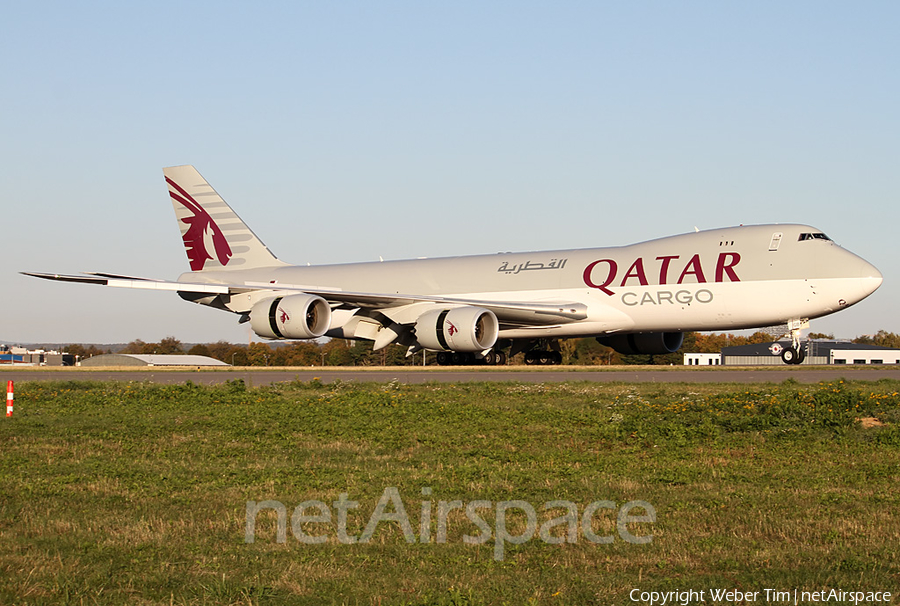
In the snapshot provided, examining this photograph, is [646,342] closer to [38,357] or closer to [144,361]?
[144,361]

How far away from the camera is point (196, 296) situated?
35438 mm

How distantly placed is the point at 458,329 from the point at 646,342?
295 inches

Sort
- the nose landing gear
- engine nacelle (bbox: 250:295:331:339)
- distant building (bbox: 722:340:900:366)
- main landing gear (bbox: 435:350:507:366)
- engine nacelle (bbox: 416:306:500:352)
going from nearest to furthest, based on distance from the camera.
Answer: the nose landing gear, engine nacelle (bbox: 416:306:500:352), engine nacelle (bbox: 250:295:331:339), main landing gear (bbox: 435:350:507:366), distant building (bbox: 722:340:900:366)

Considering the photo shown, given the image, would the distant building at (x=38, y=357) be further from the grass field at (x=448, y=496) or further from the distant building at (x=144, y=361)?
the grass field at (x=448, y=496)

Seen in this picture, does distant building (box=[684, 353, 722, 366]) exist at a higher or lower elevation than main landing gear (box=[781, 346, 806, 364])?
lower

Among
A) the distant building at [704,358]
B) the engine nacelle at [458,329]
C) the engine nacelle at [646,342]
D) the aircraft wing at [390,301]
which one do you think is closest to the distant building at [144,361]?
the aircraft wing at [390,301]

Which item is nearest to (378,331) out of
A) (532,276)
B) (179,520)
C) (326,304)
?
(326,304)

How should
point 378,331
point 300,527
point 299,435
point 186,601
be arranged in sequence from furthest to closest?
point 378,331 < point 299,435 < point 300,527 < point 186,601

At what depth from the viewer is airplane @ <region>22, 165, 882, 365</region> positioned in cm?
2738

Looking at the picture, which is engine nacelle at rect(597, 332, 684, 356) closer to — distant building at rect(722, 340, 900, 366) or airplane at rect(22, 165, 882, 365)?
airplane at rect(22, 165, 882, 365)

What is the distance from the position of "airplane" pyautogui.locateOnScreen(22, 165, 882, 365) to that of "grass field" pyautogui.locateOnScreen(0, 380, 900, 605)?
12005 millimetres

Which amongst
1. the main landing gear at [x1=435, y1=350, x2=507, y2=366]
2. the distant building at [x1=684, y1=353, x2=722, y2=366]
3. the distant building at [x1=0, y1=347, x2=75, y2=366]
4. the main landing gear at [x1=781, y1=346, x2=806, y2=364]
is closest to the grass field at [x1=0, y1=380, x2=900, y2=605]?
the main landing gear at [x1=781, y1=346, x2=806, y2=364]

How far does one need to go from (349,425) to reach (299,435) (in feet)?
3.59

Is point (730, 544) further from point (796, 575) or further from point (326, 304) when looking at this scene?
point (326, 304)
